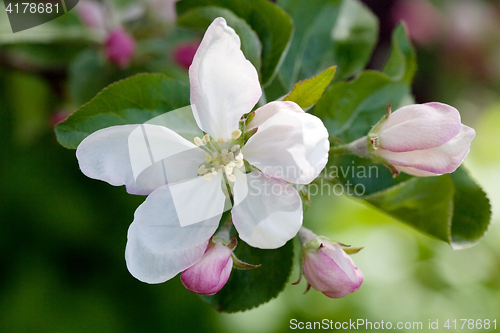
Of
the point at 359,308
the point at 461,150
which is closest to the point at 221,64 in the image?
the point at 461,150

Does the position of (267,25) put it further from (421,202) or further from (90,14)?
(90,14)

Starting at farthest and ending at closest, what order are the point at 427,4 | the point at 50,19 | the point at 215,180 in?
the point at 427,4
the point at 50,19
the point at 215,180

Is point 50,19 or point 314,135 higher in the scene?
point 314,135

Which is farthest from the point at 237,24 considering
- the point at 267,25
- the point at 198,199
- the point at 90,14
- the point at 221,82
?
the point at 90,14

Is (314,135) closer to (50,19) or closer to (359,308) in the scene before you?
(50,19)

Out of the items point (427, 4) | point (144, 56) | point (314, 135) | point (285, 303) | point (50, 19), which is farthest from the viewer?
point (427, 4)

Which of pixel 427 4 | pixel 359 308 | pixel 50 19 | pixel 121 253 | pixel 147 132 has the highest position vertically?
pixel 147 132
